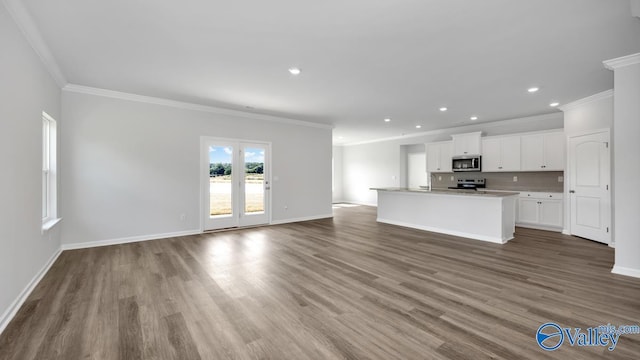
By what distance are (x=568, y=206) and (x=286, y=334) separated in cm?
646

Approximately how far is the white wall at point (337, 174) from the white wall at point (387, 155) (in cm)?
20

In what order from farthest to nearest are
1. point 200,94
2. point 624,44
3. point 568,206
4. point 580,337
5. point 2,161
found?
point 568,206, point 200,94, point 624,44, point 2,161, point 580,337

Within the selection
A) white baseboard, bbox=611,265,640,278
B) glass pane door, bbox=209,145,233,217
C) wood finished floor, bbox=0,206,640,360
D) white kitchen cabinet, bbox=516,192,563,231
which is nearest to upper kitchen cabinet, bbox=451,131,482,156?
white kitchen cabinet, bbox=516,192,563,231

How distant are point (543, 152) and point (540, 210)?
4.40 ft

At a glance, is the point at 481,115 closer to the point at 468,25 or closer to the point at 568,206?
the point at 568,206

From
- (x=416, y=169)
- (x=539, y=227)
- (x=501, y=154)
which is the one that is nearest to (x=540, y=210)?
(x=539, y=227)

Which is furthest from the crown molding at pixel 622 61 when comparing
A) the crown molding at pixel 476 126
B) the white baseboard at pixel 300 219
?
the white baseboard at pixel 300 219

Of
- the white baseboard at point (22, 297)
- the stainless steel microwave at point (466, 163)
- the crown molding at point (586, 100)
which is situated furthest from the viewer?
the stainless steel microwave at point (466, 163)

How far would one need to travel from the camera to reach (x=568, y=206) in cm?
559

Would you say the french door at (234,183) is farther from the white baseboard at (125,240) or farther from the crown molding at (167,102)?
the crown molding at (167,102)

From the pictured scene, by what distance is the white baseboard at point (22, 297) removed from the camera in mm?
2255

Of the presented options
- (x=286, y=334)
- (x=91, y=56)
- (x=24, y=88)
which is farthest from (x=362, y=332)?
(x=91, y=56)

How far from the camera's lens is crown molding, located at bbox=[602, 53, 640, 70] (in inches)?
127

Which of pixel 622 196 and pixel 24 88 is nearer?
pixel 24 88
